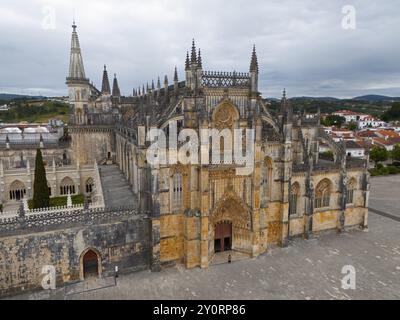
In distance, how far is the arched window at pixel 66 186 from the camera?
4617 centimetres

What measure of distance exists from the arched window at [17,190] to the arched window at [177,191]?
98.3ft

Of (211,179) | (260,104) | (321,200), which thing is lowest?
(321,200)

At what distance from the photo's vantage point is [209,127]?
24.2 meters

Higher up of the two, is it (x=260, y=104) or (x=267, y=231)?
(x=260, y=104)

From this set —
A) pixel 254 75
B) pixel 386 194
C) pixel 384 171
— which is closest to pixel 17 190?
pixel 254 75

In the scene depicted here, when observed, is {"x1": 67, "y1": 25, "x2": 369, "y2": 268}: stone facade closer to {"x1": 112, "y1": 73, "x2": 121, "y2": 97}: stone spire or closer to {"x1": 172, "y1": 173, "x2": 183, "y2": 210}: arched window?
{"x1": 172, "y1": 173, "x2": 183, "y2": 210}: arched window

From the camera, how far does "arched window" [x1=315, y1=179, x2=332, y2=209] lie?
31281mm

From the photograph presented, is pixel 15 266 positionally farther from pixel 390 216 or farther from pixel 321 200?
pixel 390 216

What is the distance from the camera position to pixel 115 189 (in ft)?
106

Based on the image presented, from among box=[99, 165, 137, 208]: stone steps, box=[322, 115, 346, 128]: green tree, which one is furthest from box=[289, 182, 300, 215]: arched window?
box=[322, 115, 346, 128]: green tree

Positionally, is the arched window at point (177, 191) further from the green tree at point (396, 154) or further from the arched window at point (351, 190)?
the green tree at point (396, 154)

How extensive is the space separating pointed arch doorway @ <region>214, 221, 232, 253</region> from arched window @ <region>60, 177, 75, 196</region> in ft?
94.6

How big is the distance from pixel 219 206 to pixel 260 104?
31.3 feet
